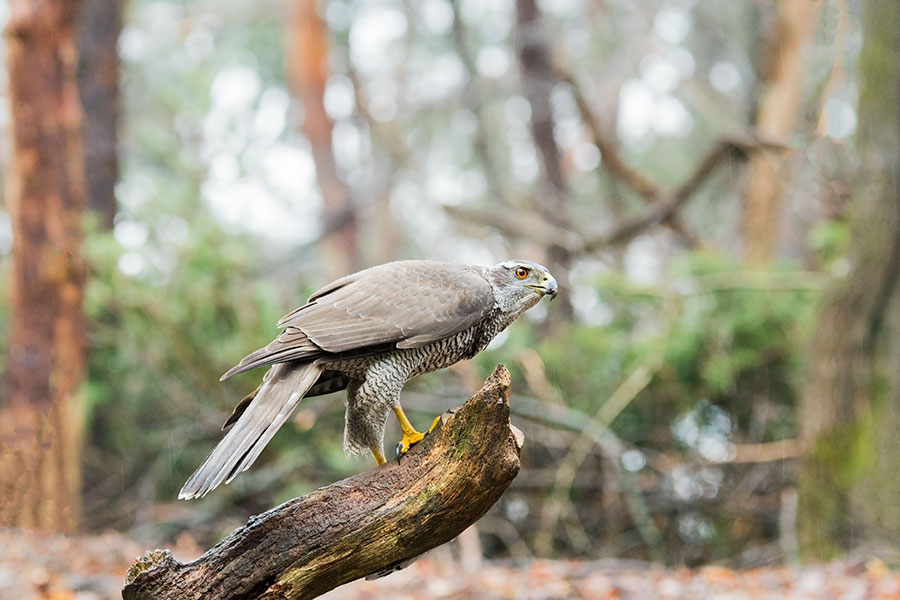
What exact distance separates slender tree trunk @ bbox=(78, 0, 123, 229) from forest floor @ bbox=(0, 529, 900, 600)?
4.35 metres

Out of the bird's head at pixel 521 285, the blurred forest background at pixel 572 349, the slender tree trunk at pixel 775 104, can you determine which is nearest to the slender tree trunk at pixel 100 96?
the blurred forest background at pixel 572 349

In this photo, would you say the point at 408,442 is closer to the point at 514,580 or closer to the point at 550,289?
the point at 550,289

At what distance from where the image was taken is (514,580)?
5020 millimetres

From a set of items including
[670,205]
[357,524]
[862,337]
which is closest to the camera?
[357,524]

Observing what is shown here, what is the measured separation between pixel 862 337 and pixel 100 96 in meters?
7.61

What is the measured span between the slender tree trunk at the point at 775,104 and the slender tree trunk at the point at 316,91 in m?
6.08

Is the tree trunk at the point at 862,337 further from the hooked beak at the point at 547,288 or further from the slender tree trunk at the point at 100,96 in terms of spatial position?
the slender tree trunk at the point at 100,96

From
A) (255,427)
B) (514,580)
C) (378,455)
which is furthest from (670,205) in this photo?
(255,427)

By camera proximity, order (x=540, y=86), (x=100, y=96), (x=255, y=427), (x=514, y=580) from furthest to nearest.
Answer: (x=540, y=86) → (x=100, y=96) → (x=514, y=580) → (x=255, y=427)

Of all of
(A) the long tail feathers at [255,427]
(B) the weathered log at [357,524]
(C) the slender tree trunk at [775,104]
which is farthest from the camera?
(C) the slender tree trunk at [775,104]

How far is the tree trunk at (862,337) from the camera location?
225 inches

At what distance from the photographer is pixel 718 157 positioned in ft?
27.2

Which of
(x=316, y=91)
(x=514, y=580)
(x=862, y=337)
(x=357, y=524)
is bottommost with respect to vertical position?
(x=514, y=580)

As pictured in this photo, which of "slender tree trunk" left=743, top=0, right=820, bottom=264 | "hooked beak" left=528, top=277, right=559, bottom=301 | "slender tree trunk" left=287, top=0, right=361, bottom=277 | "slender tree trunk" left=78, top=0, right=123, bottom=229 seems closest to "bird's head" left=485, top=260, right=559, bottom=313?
"hooked beak" left=528, top=277, right=559, bottom=301
